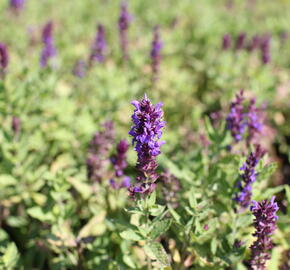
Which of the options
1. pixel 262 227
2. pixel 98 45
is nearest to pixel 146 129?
pixel 262 227

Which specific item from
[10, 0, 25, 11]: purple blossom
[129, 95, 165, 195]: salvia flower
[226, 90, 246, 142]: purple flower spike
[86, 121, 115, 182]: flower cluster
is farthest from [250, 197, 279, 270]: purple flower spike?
[10, 0, 25, 11]: purple blossom

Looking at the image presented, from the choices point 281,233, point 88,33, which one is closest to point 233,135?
point 281,233

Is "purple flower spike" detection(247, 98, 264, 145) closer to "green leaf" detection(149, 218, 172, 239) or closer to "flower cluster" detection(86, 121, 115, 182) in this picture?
"flower cluster" detection(86, 121, 115, 182)

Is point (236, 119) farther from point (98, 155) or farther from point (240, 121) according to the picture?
point (98, 155)

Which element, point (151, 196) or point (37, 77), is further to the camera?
point (37, 77)

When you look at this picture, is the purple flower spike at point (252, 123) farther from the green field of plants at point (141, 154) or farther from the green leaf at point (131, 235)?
the green leaf at point (131, 235)

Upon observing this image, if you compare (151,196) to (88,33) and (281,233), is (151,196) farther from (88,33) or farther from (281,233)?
(88,33)
